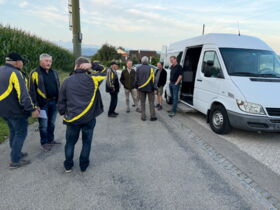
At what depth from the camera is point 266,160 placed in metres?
3.92

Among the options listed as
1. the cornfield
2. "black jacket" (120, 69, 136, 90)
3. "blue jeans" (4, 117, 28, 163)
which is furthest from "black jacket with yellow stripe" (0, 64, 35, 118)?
the cornfield

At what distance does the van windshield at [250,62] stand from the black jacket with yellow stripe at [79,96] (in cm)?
351

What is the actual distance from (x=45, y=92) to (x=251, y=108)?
4.14 meters

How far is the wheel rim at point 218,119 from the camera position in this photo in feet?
16.7

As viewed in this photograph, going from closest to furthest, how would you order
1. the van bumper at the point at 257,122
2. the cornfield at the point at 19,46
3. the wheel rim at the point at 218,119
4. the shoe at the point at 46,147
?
the shoe at the point at 46,147
the van bumper at the point at 257,122
the wheel rim at the point at 218,119
the cornfield at the point at 19,46

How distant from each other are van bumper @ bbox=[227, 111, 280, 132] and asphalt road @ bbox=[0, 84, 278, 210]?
3.71ft

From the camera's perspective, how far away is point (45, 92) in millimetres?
3713

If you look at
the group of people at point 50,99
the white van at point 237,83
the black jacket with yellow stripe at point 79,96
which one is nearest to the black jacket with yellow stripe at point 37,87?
the group of people at point 50,99

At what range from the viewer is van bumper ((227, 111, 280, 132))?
170 inches

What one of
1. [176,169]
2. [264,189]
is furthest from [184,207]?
[264,189]

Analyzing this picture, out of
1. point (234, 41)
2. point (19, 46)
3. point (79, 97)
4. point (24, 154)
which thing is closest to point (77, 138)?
point (79, 97)

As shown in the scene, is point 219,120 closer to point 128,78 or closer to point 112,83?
point 112,83

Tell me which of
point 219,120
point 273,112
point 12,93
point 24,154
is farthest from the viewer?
point 219,120

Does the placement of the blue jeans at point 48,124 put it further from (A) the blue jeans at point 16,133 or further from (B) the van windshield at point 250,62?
(B) the van windshield at point 250,62
